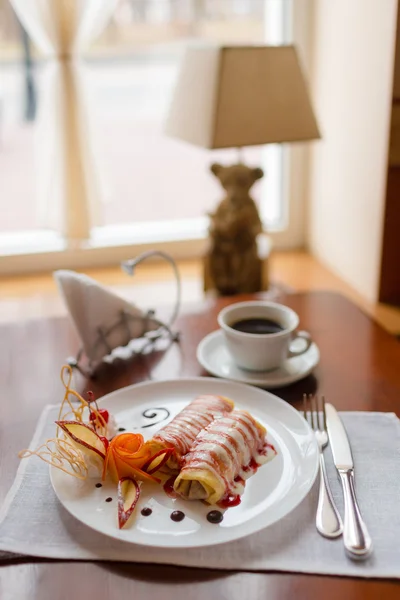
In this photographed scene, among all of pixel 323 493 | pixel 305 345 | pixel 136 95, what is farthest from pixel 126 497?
pixel 136 95

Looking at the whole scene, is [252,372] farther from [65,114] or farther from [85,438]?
[65,114]

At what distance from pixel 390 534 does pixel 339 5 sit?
1.63m

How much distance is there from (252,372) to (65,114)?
124cm

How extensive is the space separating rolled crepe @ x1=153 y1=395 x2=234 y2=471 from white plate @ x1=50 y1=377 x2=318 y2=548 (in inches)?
1.8

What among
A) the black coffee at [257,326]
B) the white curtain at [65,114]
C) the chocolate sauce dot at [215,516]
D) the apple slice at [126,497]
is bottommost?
the chocolate sauce dot at [215,516]

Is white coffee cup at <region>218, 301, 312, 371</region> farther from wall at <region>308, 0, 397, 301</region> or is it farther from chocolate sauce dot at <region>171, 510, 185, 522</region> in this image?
wall at <region>308, 0, 397, 301</region>

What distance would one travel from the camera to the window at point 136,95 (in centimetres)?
211

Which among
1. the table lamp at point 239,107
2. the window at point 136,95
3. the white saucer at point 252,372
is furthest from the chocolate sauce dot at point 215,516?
the window at point 136,95

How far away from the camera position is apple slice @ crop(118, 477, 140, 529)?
697 millimetres

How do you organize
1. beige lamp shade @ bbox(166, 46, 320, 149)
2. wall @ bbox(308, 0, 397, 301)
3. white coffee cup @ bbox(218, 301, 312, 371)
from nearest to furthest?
white coffee cup @ bbox(218, 301, 312, 371)
beige lamp shade @ bbox(166, 46, 320, 149)
wall @ bbox(308, 0, 397, 301)

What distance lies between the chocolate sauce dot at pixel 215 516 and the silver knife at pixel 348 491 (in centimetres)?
12

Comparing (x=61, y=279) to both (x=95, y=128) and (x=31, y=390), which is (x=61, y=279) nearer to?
(x=31, y=390)

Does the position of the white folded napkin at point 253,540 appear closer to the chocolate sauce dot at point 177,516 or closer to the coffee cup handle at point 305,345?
the chocolate sauce dot at point 177,516

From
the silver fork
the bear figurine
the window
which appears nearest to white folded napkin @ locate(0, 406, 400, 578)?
the silver fork
